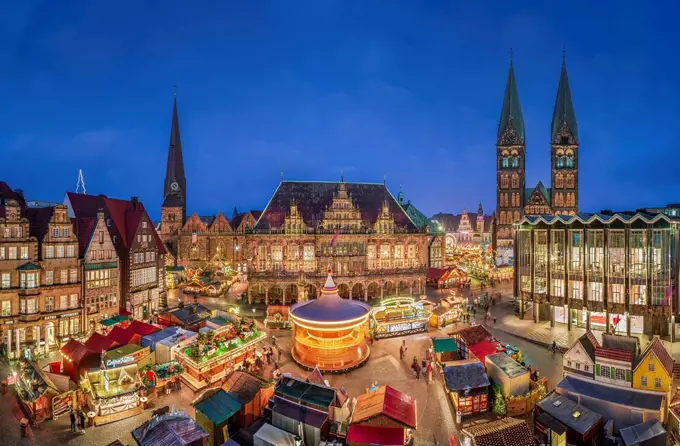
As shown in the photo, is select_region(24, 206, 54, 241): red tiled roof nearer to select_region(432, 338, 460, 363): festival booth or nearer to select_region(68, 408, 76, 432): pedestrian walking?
select_region(68, 408, 76, 432): pedestrian walking

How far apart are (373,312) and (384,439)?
15910mm

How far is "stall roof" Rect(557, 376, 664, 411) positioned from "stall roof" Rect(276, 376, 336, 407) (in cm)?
1137

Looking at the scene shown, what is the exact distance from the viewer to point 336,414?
1578 centimetres

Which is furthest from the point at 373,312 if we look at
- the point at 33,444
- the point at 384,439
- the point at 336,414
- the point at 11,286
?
the point at 11,286

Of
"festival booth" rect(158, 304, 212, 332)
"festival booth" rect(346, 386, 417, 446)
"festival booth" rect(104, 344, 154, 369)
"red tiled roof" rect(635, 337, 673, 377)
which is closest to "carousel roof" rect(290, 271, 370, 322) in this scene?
"festival booth" rect(158, 304, 212, 332)

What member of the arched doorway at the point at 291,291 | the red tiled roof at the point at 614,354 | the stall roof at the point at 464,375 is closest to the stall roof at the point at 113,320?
the arched doorway at the point at 291,291

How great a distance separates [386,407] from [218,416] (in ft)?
22.3

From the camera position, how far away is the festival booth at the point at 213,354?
19781 mm

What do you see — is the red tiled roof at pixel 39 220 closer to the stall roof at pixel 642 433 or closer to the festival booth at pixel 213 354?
the festival booth at pixel 213 354

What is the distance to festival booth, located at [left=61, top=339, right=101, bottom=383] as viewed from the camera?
64.3 ft

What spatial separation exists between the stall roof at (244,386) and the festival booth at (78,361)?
27.6ft

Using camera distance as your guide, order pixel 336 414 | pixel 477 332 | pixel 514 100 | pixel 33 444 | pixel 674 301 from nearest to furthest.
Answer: pixel 33 444
pixel 336 414
pixel 477 332
pixel 674 301
pixel 514 100

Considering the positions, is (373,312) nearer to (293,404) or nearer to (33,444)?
(293,404)

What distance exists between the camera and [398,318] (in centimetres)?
2944
